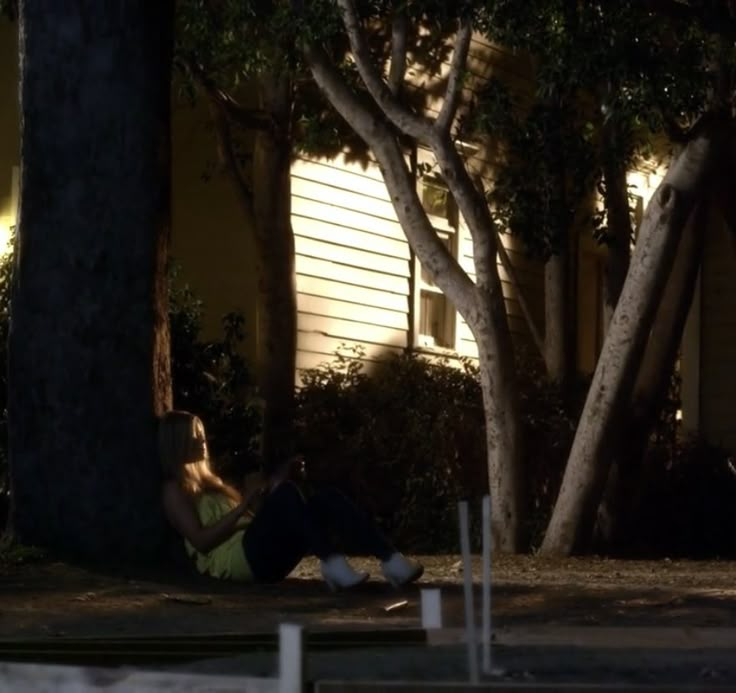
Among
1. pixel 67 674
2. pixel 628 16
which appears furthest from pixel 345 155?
pixel 67 674

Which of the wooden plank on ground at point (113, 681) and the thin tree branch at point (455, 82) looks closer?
the wooden plank on ground at point (113, 681)

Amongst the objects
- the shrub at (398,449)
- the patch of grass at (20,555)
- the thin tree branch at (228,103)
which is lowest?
the patch of grass at (20,555)

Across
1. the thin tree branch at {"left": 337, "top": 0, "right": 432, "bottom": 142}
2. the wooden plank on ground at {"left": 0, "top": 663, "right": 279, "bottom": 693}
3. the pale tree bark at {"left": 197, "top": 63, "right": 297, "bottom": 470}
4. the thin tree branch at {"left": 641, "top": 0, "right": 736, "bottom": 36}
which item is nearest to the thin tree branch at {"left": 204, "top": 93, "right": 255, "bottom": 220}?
the pale tree bark at {"left": 197, "top": 63, "right": 297, "bottom": 470}

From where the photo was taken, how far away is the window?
65.8 feet

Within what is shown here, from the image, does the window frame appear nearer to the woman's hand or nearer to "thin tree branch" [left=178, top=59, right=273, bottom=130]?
"thin tree branch" [left=178, top=59, right=273, bottom=130]

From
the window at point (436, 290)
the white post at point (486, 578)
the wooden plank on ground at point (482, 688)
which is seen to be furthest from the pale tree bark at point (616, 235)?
the wooden plank on ground at point (482, 688)

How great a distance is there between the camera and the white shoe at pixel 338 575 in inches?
396

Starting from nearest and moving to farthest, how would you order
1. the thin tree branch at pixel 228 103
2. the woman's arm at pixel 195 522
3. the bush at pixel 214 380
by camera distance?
the woman's arm at pixel 195 522, the bush at pixel 214 380, the thin tree branch at pixel 228 103

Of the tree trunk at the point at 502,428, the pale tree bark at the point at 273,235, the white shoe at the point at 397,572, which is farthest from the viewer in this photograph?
the pale tree bark at the point at 273,235

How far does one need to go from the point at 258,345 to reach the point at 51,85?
7.17 metres

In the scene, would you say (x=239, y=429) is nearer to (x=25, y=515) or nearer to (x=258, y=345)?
(x=258, y=345)

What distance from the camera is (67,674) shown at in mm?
5871

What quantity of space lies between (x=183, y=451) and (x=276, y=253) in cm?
703

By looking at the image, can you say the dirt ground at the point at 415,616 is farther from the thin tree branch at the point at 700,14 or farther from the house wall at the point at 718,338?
the house wall at the point at 718,338
